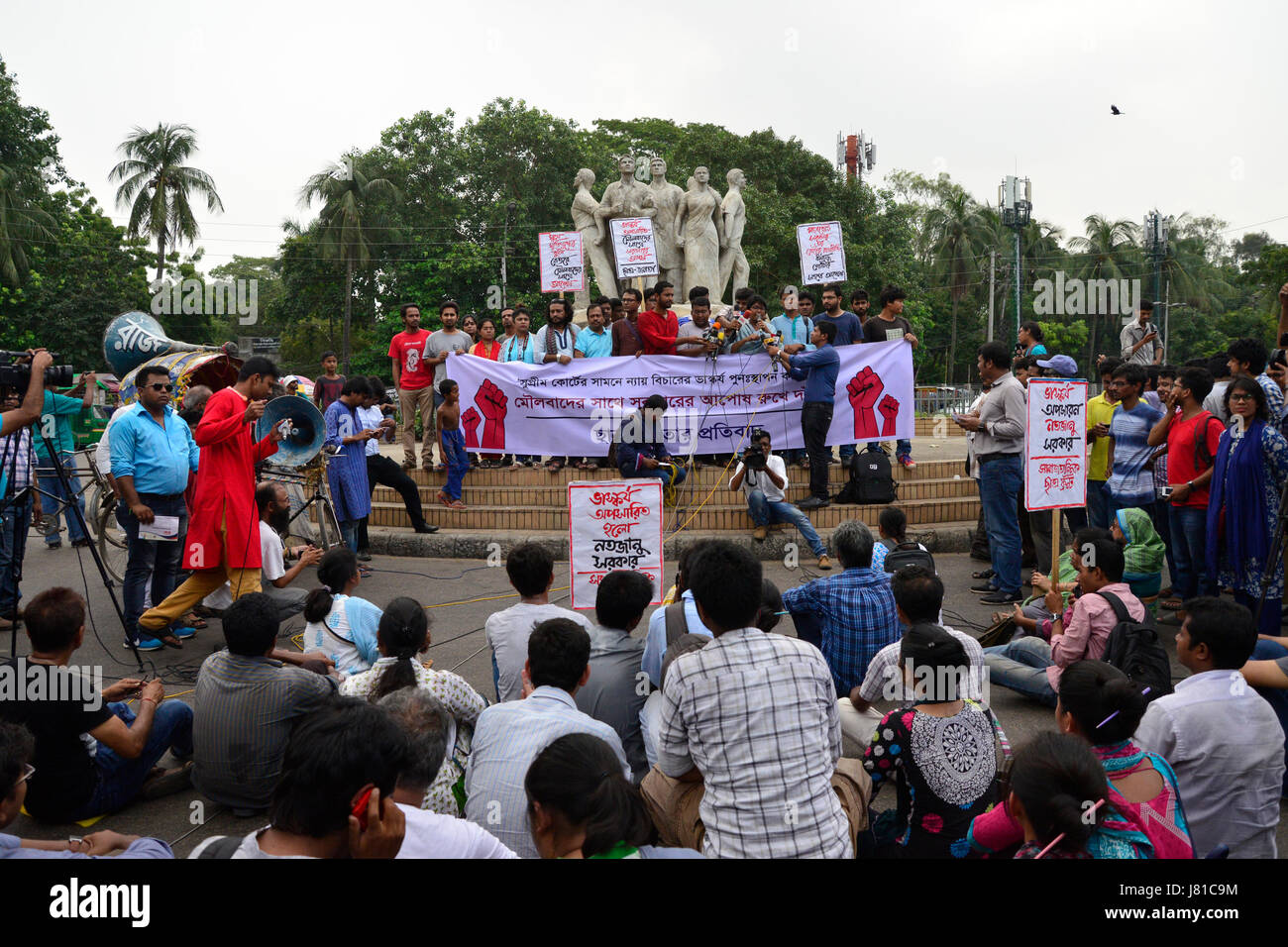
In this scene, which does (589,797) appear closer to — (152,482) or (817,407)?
(152,482)

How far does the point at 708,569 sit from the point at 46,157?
132 feet

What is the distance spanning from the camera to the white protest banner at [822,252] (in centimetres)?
1278

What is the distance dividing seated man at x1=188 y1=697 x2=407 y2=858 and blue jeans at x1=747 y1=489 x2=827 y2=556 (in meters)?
6.89

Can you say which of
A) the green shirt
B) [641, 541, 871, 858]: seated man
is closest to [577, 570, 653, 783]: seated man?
[641, 541, 871, 858]: seated man

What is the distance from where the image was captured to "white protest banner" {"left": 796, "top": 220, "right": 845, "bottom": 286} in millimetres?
12781

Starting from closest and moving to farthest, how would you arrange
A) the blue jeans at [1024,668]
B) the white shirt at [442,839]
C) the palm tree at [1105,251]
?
the white shirt at [442,839], the blue jeans at [1024,668], the palm tree at [1105,251]

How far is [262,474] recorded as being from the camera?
8.56 metres

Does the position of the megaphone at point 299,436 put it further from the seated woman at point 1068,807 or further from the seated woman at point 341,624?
the seated woman at point 1068,807

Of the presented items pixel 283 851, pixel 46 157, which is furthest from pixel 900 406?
pixel 46 157

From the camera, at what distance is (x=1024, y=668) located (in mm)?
5234

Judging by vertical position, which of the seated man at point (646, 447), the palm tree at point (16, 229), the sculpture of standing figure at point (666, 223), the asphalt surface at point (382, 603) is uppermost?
the palm tree at point (16, 229)

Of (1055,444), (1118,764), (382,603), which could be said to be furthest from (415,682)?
(1055,444)

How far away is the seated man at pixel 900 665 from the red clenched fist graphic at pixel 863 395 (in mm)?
6505

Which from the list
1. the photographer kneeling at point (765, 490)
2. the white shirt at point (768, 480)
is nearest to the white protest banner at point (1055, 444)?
the photographer kneeling at point (765, 490)
